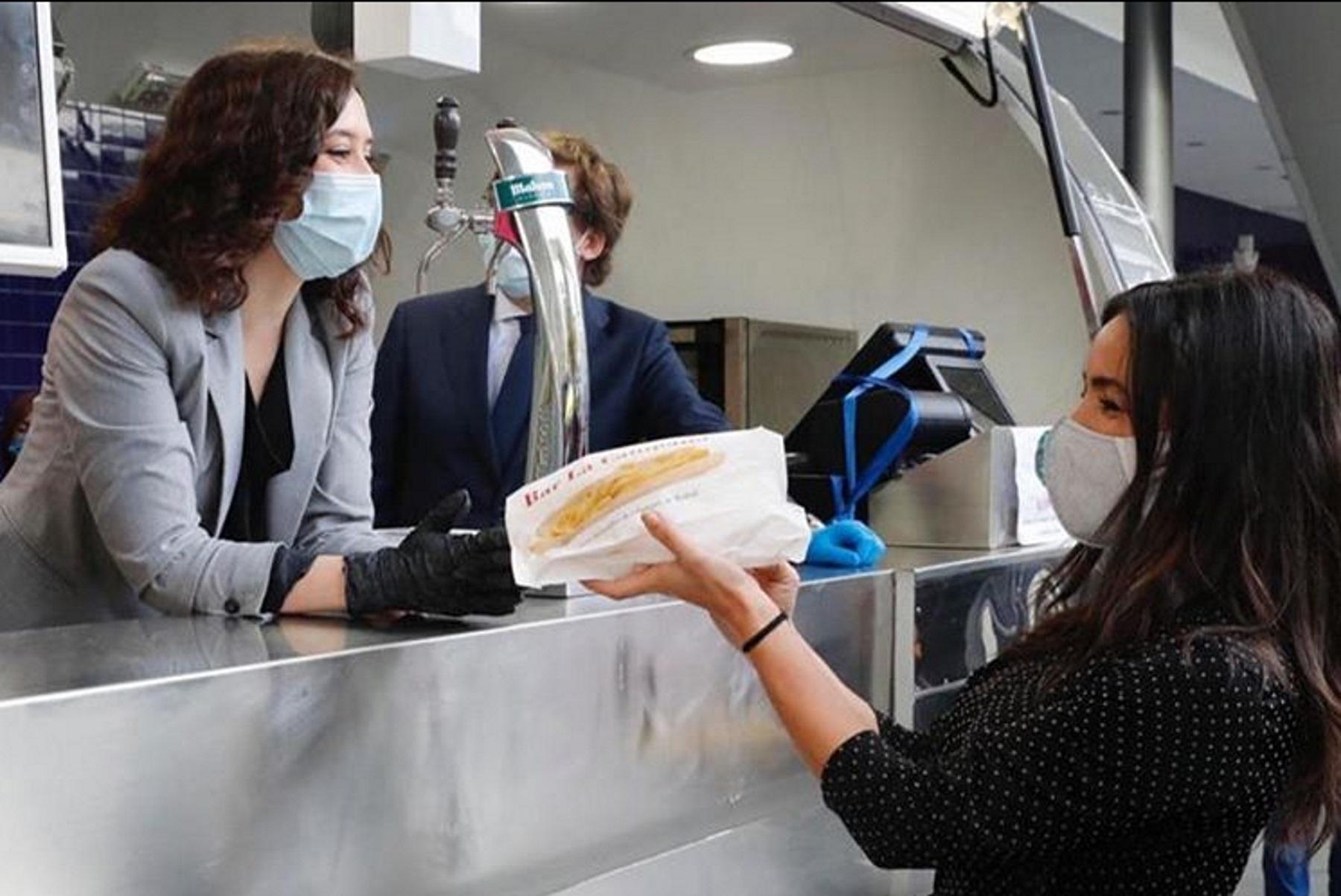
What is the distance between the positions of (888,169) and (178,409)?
415 cm

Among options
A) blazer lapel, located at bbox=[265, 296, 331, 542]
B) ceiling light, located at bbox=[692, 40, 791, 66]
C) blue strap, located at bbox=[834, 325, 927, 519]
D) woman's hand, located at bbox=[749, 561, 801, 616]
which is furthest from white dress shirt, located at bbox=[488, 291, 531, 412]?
ceiling light, located at bbox=[692, 40, 791, 66]

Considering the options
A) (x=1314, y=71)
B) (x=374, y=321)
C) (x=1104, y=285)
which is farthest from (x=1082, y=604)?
(x=1314, y=71)

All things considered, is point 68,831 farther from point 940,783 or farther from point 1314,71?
point 1314,71

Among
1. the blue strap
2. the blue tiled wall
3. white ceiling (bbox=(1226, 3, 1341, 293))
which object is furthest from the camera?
white ceiling (bbox=(1226, 3, 1341, 293))

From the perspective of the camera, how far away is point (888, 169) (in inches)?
197

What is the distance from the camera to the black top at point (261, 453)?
46.0 inches

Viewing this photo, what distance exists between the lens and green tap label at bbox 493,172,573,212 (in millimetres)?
1237

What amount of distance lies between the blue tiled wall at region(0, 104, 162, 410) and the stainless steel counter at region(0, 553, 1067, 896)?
230 cm

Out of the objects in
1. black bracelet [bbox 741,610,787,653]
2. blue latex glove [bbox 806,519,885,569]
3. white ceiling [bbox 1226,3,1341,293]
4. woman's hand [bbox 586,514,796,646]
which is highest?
white ceiling [bbox 1226,3,1341,293]

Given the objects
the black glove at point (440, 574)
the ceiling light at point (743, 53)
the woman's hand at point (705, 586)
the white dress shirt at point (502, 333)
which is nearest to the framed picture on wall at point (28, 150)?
the black glove at point (440, 574)

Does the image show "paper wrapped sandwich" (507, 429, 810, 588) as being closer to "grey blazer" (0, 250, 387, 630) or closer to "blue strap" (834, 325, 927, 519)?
"grey blazer" (0, 250, 387, 630)

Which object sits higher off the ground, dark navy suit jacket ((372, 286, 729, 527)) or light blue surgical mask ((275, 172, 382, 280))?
light blue surgical mask ((275, 172, 382, 280))

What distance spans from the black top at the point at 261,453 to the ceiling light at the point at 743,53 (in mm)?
3436

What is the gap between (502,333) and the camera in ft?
5.78
